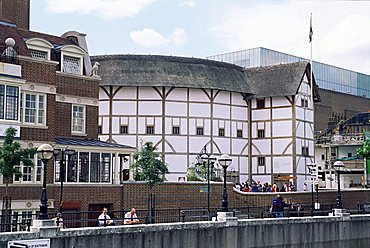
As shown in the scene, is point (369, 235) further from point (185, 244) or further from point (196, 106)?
point (196, 106)

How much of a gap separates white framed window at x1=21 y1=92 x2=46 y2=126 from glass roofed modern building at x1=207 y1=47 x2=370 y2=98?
205 ft

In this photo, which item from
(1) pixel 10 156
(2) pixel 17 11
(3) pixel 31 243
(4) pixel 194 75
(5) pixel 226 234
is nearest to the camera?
(3) pixel 31 243

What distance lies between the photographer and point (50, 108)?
105 feet

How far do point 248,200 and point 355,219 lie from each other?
10.4 m

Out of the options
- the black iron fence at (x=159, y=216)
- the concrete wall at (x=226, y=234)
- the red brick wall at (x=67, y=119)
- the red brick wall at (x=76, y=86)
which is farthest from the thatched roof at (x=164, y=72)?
the concrete wall at (x=226, y=234)

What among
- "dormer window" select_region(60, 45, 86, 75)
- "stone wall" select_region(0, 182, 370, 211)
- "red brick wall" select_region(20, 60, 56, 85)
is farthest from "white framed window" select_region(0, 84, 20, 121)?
"dormer window" select_region(60, 45, 86, 75)

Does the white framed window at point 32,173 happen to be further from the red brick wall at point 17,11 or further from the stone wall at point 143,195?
the red brick wall at point 17,11

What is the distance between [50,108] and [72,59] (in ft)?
17.8

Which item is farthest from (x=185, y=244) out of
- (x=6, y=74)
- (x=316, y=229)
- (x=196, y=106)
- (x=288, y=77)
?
(x=288, y=77)

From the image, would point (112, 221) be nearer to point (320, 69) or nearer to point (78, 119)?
point (78, 119)

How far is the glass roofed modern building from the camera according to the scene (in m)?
92.2

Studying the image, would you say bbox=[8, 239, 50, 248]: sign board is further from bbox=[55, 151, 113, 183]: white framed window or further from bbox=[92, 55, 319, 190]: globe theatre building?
bbox=[92, 55, 319, 190]: globe theatre building

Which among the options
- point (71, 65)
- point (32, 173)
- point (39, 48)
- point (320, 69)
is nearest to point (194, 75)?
point (71, 65)

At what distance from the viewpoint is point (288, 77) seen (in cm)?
5484
